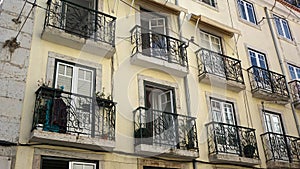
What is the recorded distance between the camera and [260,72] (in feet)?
41.3

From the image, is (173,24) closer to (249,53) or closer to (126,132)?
(249,53)

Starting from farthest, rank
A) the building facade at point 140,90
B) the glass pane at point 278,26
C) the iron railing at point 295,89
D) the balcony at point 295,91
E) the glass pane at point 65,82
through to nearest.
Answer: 1. the glass pane at point 278,26
2. the iron railing at point 295,89
3. the balcony at point 295,91
4. the glass pane at point 65,82
5. the building facade at point 140,90

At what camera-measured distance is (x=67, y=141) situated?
7023mm

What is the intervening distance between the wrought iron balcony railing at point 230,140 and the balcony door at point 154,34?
279 cm

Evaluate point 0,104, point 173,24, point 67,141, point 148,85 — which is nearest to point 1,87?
point 0,104

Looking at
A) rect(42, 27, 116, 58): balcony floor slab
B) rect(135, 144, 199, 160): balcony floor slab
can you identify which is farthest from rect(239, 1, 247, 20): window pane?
rect(135, 144, 199, 160): balcony floor slab

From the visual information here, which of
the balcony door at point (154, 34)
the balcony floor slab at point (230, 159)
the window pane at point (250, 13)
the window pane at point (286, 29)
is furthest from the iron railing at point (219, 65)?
the window pane at point (286, 29)

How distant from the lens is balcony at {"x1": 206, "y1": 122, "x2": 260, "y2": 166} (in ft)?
31.3

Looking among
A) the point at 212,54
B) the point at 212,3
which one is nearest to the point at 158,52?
the point at 212,54

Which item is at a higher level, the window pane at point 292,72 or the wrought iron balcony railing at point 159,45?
the window pane at point 292,72

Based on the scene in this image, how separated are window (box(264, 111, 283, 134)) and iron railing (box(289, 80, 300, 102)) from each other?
1327 mm

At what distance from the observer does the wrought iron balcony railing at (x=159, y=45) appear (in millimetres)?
10000

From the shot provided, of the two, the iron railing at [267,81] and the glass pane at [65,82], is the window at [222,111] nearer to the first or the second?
the iron railing at [267,81]

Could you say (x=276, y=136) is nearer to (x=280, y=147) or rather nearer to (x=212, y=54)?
(x=280, y=147)
